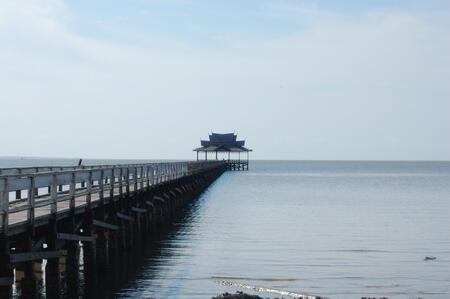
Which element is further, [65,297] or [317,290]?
[317,290]

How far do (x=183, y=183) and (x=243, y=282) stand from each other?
86.3 ft

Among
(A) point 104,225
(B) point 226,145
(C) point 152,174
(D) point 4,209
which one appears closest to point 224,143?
(B) point 226,145

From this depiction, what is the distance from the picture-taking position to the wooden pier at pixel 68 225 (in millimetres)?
12797

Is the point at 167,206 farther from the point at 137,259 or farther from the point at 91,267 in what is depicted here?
the point at 91,267

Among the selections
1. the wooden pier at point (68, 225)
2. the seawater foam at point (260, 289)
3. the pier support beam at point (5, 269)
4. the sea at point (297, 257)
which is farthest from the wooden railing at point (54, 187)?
the seawater foam at point (260, 289)

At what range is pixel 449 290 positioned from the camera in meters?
17.6

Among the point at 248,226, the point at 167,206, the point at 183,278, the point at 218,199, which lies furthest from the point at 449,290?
the point at 218,199

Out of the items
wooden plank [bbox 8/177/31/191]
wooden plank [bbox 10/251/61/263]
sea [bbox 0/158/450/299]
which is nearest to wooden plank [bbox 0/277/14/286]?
wooden plank [bbox 10/251/61/263]

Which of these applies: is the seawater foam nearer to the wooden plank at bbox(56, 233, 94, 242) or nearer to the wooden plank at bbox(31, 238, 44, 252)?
the wooden plank at bbox(56, 233, 94, 242)

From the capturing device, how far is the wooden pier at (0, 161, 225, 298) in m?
12.8

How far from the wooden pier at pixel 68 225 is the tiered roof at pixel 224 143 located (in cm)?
9585

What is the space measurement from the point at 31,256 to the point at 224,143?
122m

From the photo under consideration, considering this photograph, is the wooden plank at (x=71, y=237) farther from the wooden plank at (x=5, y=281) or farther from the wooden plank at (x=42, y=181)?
the wooden plank at (x=5, y=281)

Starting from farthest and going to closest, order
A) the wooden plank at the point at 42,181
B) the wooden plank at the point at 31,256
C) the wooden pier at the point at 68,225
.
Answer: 1. the wooden plank at the point at 42,181
2. the wooden pier at the point at 68,225
3. the wooden plank at the point at 31,256
